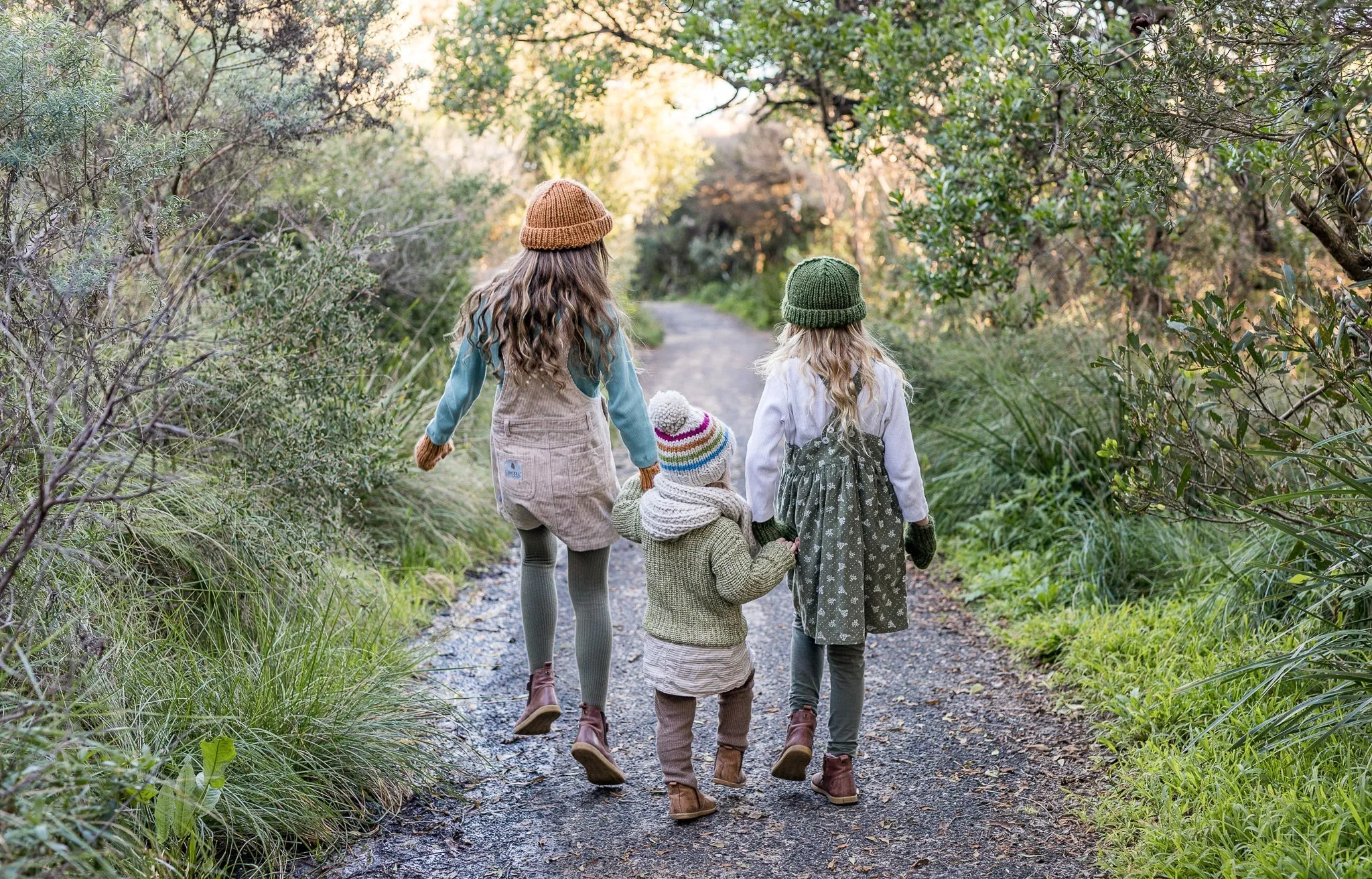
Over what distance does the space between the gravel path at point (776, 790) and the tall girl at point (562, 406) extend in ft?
0.73

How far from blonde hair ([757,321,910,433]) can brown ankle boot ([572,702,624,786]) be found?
1.26 meters

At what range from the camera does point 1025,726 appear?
4.01 metres

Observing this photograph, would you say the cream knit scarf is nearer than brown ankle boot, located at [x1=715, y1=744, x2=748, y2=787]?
Yes

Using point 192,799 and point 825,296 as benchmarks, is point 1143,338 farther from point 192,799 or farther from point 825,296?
point 192,799

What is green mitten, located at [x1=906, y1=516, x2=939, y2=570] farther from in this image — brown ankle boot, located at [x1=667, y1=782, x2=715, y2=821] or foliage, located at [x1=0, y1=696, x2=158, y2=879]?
foliage, located at [x1=0, y1=696, x2=158, y2=879]

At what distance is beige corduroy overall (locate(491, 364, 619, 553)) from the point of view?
3627mm

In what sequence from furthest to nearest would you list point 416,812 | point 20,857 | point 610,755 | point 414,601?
point 414,601 → point 610,755 → point 416,812 → point 20,857

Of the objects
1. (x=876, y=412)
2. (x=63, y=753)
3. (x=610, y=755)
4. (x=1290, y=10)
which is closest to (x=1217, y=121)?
(x=1290, y=10)

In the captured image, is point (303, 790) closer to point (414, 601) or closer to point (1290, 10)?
point (414, 601)

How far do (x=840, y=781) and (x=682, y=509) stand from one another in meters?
1.05

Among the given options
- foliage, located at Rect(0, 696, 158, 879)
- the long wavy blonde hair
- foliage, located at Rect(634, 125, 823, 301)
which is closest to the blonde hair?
the long wavy blonde hair

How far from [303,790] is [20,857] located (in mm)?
1156

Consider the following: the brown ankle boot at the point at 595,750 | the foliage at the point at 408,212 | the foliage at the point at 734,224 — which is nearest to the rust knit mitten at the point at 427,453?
the brown ankle boot at the point at 595,750

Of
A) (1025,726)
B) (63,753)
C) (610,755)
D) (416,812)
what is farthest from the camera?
(1025,726)
